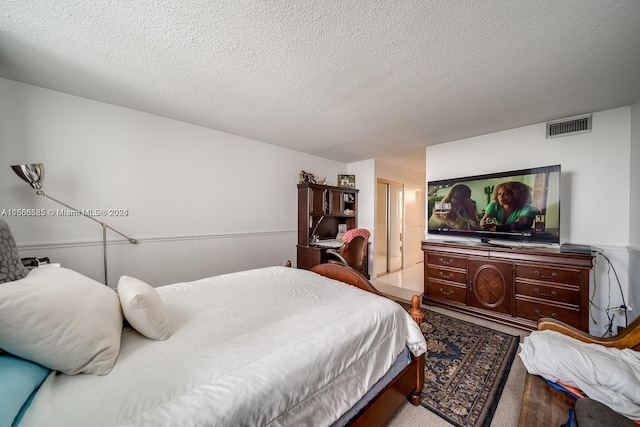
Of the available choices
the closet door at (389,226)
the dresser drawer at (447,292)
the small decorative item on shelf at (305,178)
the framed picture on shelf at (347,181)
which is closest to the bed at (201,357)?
the dresser drawer at (447,292)

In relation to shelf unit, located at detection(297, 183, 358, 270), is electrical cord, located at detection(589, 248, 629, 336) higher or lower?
lower

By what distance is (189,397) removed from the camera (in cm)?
71

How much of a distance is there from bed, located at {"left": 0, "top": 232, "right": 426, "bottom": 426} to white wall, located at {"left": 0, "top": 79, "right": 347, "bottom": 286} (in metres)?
1.52

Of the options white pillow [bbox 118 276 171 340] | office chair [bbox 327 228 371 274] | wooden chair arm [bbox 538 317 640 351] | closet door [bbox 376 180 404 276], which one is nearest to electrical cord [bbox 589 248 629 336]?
wooden chair arm [bbox 538 317 640 351]

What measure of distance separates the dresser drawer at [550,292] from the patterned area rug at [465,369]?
1.70 feet

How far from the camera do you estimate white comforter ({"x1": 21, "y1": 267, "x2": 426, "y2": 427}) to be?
0.67 m

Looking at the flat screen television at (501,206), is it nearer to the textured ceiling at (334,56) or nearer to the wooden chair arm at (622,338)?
the textured ceiling at (334,56)

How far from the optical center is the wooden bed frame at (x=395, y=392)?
3.66 feet

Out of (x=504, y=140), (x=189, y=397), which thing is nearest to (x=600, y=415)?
(x=189, y=397)

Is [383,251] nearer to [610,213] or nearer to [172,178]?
[610,213]

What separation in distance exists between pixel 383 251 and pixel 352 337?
3.98 m

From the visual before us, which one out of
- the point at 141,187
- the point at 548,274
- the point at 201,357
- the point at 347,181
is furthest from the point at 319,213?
the point at 201,357

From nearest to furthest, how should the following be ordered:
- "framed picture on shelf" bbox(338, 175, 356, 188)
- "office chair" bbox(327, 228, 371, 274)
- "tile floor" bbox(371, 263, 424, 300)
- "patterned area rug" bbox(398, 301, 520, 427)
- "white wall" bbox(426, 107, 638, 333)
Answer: "patterned area rug" bbox(398, 301, 520, 427) → "white wall" bbox(426, 107, 638, 333) → "office chair" bbox(327, 228, 371, 274) → "tile floor" bbox(371, 263, 424, 300) → "framed picture on shelf" bbox(338, 175, 356, 188)

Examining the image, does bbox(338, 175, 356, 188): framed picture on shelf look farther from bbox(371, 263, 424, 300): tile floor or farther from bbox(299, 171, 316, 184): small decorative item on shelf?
bbox(371, 263, 424, 300): tile floor
